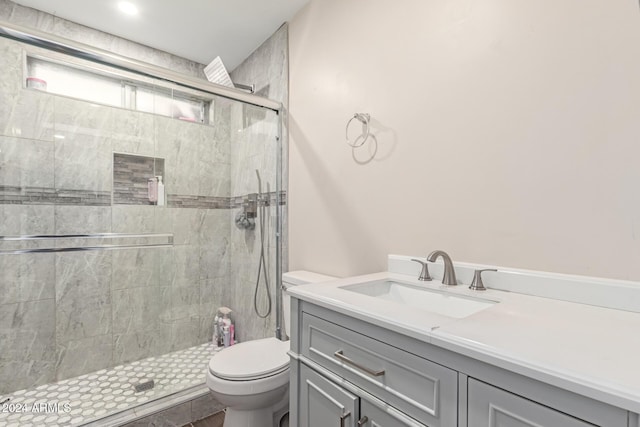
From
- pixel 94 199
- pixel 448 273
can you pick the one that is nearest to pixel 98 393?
pixel 94 199

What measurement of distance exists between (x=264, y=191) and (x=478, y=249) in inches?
65.1

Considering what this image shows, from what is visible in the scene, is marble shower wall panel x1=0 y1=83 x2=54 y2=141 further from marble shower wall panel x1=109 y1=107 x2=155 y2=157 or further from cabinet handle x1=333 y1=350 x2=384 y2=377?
cabinet handle x1=333 y1=350 x2=384 y2=377

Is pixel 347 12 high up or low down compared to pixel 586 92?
up

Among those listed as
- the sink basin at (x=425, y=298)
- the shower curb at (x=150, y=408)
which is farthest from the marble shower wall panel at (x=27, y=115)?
the sink basin at (x=425, y=298)

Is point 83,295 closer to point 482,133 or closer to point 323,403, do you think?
point 323,403

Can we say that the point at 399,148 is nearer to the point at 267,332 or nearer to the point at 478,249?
the point at 478,249

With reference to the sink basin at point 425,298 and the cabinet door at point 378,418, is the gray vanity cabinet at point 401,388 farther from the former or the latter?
the sink basin at point 425,298

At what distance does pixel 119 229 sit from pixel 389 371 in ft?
7.27

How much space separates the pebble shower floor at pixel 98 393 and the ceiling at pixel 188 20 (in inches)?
96.5

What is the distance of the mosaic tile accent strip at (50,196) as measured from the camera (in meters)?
1.97

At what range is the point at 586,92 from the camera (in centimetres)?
96

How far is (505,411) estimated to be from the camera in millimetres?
579

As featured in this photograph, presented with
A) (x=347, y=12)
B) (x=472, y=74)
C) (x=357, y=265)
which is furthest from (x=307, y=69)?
(x=357, y=265)

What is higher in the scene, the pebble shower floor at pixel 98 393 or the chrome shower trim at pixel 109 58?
the chrome shower trim at pixel 109 58
